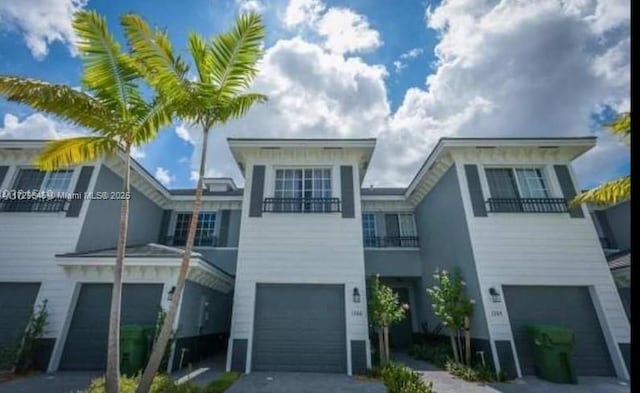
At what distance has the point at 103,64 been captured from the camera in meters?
5.91

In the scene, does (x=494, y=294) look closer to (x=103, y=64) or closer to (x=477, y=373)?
(x=477, y=373)

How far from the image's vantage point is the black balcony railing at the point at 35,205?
30.9 ft

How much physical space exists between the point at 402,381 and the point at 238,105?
7.19m

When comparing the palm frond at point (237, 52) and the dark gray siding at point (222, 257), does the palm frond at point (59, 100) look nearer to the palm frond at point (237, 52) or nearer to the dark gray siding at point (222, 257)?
the palm frond at point (237, 52)

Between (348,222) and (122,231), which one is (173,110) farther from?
(348,222)

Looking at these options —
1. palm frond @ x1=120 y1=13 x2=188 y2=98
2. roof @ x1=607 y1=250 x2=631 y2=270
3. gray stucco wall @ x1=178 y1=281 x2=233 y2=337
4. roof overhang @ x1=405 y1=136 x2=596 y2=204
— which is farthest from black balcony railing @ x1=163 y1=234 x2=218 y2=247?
roof @ x1=607 y1=250 x2=631 y2=270

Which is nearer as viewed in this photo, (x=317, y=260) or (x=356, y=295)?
(x=356, y=295)

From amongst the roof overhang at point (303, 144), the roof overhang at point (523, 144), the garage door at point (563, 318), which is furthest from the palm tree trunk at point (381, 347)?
the roof overhang at point (523, 144)

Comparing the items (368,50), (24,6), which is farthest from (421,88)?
(24,6)

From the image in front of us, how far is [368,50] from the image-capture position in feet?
17.4

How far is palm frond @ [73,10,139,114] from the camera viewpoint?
5688mm

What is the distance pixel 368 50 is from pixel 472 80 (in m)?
1.88

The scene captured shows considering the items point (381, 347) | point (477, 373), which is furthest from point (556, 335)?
point (381, 347)

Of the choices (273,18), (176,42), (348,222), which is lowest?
(348,222)
